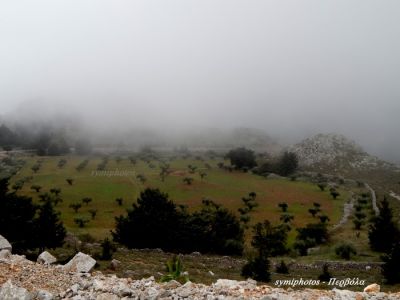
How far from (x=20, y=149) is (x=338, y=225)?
428 ft

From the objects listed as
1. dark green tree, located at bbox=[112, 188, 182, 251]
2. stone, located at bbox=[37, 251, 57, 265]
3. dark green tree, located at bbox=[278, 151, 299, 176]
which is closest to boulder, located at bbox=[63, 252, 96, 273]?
stone, located at bbox=[37, 251, 57, 265]

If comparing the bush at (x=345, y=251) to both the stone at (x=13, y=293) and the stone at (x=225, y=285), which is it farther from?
the stone at (x=13, y=293)

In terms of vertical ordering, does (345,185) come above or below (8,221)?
below

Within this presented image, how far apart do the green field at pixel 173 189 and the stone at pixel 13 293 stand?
44.4 metres

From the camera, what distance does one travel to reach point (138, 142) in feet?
651

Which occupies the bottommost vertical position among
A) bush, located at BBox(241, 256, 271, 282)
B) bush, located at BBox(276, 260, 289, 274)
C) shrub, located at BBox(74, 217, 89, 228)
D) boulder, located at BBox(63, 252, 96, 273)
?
shrub, located at BBox(74, 217, 89, 228)

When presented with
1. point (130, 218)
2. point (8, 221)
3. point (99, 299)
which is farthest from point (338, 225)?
point (99, 299)

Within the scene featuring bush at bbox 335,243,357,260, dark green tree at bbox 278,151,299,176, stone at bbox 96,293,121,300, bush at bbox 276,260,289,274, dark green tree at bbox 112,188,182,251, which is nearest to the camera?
stone at bbox 96,293,121,300

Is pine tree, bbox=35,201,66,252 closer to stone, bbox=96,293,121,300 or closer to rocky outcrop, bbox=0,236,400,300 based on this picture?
rocky outcrop, bbox=0,236,400,300

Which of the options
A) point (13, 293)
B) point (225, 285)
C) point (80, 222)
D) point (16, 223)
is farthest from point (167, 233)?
point (13, 293)

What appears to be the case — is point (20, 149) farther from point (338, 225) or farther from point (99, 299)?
point (99, 299)

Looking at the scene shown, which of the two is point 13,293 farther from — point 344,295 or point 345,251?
point 345,251

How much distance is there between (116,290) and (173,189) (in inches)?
3121

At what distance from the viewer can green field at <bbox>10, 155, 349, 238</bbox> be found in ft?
242
